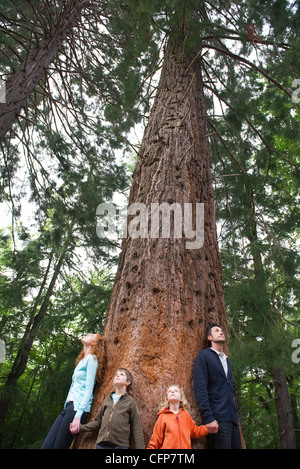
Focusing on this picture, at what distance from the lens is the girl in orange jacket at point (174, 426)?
1.88 m

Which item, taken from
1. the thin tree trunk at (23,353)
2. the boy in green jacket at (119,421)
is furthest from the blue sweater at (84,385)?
the thin tree trunk at (23,353)

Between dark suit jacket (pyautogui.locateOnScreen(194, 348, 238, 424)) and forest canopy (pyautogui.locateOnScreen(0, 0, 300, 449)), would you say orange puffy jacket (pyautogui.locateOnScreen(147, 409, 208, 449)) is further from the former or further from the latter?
A: forest canopy (pyautogui.locateOnScreen(0, 0, 300, 449))

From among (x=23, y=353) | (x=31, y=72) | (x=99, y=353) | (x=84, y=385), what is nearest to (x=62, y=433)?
(x=84, y=385)

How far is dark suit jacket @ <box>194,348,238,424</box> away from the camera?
6.95ft

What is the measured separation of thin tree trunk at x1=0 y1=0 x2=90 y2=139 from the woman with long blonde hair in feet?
15.4

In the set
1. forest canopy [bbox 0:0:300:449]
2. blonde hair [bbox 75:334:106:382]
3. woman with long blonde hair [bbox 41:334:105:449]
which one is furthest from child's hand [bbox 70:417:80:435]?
forest canopy [bbox 0:0:300:449]

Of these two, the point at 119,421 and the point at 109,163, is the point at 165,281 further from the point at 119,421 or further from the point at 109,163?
the point at 109,163

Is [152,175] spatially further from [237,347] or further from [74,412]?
[237,347]

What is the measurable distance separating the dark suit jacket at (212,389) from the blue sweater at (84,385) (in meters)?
0.75

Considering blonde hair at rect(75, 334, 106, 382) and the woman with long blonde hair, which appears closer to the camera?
the woman with long blonde hair

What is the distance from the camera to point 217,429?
6.80ft

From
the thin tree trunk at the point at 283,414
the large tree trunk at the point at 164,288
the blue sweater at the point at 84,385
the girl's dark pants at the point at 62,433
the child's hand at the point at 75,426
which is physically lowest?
the thin tree trunk at the point at 283,414

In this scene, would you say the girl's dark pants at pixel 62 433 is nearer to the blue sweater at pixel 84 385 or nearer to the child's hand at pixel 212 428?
the blue sweater at pixel 84 385

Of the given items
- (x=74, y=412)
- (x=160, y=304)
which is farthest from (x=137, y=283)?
(x=74, y=412)
